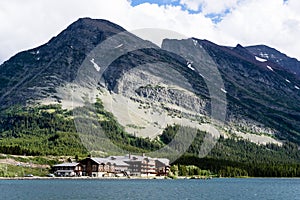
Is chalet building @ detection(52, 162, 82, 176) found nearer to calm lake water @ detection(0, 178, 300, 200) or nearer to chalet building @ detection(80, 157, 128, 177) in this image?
chalet building @ detection(80, 157, 128, 177)

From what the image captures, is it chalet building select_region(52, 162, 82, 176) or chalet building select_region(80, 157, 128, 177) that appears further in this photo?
chalet building select_region(80, 157, 128, 177)

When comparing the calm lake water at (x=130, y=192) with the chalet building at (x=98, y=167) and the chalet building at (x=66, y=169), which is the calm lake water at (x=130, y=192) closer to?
the chalet building at (x=66, y=169)

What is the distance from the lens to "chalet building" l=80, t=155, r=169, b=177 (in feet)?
510

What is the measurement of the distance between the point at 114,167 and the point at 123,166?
13.7 ft

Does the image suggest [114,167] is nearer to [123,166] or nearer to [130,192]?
[123,166]

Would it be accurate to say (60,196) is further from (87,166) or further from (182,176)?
(182,176)

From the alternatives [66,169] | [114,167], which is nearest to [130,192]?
[66,169]

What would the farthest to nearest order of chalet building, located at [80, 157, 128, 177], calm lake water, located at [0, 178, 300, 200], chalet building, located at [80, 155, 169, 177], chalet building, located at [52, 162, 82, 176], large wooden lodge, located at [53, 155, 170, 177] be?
1. chalet building, located at [80, 155, 169, 177]
2. chalet building, located at [80, 157, 128, 177]
3. large wooden lodge, located at [53, 155, 170, 177]
4. chalet building, located at [52, 162, 82, 176]
5. calm lake water, located at [0, 178, 300, 200]

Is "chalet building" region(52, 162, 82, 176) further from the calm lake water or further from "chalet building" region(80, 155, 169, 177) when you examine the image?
the calm lake water

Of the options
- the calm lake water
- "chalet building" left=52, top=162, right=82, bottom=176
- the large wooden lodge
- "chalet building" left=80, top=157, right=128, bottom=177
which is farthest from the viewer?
"chalet building" left=80, top=157, right=128, bottom=177

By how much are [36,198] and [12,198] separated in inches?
124

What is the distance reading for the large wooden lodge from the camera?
149 m

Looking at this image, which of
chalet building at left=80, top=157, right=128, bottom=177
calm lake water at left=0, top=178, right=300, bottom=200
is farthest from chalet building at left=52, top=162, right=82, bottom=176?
calm lake water at left=0, top=178, right=300, bottom=200

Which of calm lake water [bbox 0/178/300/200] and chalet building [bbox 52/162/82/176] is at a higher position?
chalet building [bbox 52/162/82/176]
